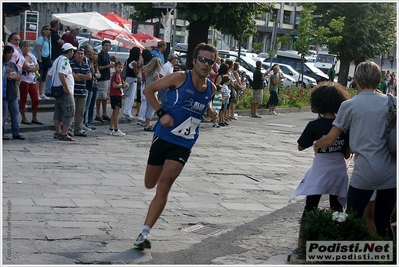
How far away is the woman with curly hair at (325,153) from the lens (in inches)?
242

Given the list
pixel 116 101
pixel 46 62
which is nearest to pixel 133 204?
pixel 116 101

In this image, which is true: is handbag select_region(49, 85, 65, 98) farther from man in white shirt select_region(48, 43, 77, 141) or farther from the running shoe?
the running shoe

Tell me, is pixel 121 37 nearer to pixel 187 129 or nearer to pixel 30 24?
pixel 30 24

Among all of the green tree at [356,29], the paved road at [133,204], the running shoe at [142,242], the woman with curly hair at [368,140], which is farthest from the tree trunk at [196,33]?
the green tree at [356,29]

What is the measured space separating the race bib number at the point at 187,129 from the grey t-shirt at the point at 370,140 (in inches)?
60.7

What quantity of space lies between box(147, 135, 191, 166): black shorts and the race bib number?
11 cm

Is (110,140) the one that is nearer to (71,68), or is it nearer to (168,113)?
(71,68)

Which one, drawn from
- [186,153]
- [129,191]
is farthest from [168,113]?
[129,191]

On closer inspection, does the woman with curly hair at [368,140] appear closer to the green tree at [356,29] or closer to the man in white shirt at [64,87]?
the man in white shirt at [64,87]

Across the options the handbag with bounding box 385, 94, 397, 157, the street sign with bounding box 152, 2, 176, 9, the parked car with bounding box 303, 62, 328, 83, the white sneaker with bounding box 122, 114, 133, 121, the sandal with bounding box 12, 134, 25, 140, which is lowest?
the parked car with bounding box 303, 62, 328, 83

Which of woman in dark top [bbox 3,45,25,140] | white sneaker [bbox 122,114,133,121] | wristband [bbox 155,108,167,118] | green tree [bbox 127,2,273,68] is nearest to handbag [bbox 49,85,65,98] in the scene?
woman in dark top [bbox 3,45,25,140]

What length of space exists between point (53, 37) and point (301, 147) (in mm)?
13776

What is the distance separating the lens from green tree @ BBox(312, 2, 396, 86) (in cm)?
4647

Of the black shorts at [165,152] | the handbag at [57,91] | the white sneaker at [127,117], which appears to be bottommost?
the white sneaker at [127,117]
